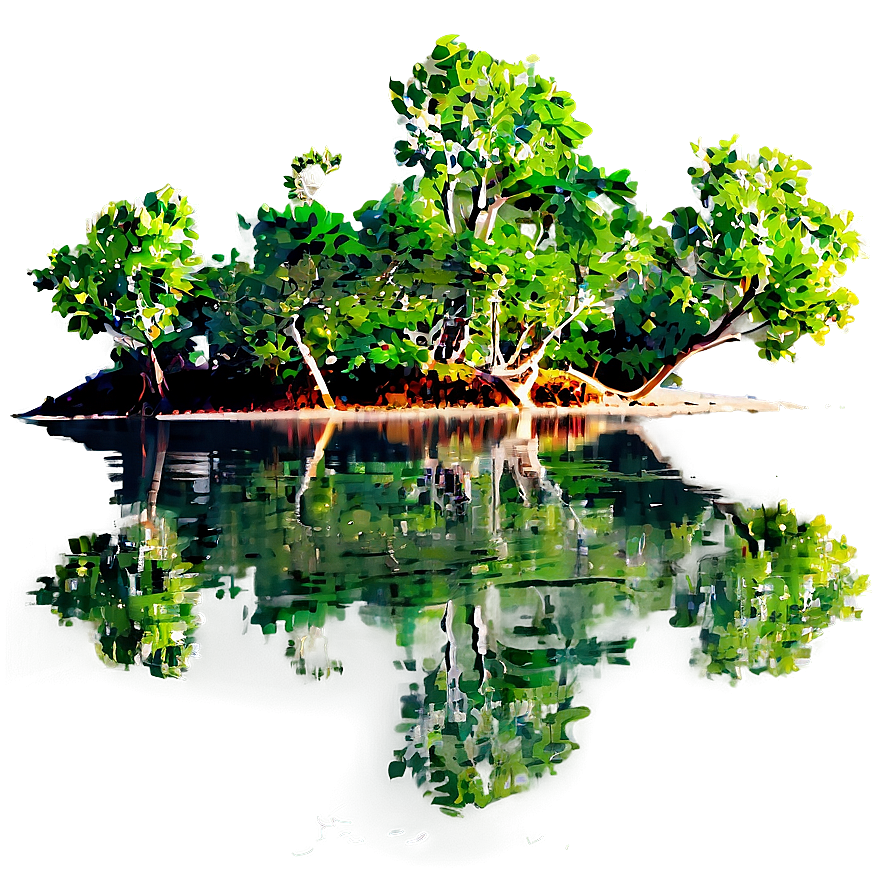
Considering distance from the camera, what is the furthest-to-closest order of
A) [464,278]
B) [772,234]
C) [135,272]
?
[135,272] → [772,234] → [464,278]

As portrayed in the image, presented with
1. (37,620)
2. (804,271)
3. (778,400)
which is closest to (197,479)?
(37,620)

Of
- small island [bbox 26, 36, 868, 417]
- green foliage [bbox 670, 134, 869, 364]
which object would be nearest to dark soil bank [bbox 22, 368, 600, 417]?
small island [bbox 26, 36, 868, 417]

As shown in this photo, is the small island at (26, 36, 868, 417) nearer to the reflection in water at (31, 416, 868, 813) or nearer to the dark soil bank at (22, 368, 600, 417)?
the dark soil bank at (22, 368, 600, 417)

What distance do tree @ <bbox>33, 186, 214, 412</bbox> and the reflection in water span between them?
14.3 meters

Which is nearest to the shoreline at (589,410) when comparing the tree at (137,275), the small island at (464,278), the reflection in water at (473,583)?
the small island at (464,278)

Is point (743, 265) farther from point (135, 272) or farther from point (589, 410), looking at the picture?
point (135, 272)

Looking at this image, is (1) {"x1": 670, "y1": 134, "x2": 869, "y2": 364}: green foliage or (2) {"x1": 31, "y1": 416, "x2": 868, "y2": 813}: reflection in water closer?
(2) {"x1": 31, "y1": 416, "x2": 868, "y2": 813}: reflection in water

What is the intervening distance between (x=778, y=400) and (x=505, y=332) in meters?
6.55

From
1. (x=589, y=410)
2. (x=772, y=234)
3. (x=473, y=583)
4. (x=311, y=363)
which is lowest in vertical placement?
(x=473, y=583)

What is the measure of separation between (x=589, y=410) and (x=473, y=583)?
18008 mm

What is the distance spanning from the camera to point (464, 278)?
20.6 meters

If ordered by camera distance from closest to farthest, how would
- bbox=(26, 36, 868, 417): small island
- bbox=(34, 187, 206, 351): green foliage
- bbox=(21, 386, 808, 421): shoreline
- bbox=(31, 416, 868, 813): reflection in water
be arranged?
bbox=(31, 416, 868, 813): reflection in water
bbox=(26, 36, 868, 417): small island
bbox=(21, 386, 808, 421): shoreline
bbox=(34, 187, 206, 351): green foliage

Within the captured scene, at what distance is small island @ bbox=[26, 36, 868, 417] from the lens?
20.1 meters

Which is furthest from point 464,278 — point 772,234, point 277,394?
point 772,234
